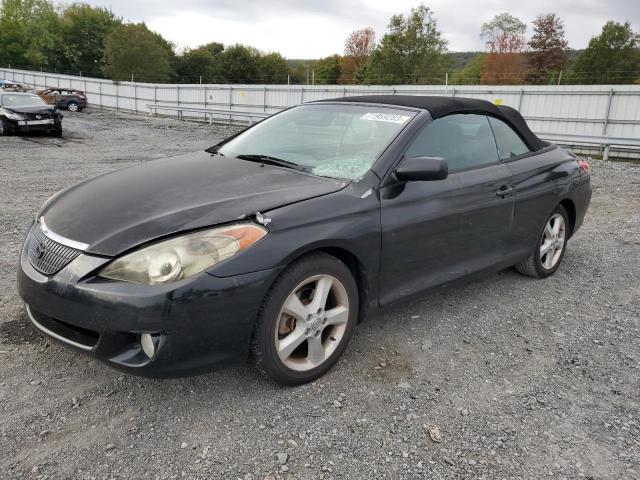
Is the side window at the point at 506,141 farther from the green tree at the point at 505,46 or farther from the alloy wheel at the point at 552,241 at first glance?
the green tree at the point at 505,46

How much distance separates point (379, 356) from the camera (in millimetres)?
3246

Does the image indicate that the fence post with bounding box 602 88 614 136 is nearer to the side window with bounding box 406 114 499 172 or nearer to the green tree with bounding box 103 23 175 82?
the side window with bounding box 406 114 499 172

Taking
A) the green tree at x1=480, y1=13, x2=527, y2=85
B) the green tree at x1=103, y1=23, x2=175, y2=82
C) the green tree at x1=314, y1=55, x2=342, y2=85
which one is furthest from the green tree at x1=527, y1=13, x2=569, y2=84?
the green tree at x1=103, y1=23, x2=175, y2=82

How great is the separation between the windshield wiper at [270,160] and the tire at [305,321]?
30.2 inches

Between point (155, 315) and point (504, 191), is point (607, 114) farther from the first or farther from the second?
point (155, 315)

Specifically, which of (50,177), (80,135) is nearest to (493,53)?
(80,135)

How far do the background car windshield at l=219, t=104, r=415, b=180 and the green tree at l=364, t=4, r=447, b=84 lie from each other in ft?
132

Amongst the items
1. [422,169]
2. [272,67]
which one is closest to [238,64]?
[272,67]

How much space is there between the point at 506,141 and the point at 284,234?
7.86 feet

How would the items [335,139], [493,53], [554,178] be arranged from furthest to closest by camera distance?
[493,53] → [554,178] → [335,139]

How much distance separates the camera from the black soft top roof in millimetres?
3602

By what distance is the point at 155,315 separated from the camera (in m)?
2.27

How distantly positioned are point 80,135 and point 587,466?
18691 mm

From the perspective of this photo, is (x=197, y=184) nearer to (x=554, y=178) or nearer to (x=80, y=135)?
(x=554, y=178)
